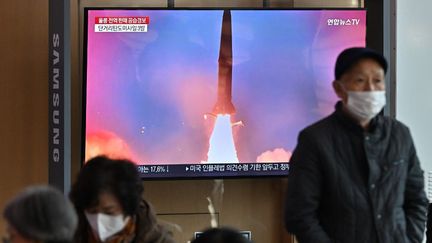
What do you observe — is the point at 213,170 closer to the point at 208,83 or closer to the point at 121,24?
the point at 208,83

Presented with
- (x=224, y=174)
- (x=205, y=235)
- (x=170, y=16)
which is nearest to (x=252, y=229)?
(x=224, y=174)

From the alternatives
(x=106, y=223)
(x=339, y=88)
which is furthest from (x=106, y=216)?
(x=339, y=88)

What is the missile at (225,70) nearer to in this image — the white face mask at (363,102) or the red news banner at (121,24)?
the red news banner at (121,24)

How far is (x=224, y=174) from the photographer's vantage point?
12.7 feet

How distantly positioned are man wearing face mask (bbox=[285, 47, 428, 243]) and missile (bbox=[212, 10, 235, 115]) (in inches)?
63.3

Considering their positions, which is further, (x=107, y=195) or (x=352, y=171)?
(x=352, y=171)

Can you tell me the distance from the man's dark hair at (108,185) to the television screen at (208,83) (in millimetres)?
1696

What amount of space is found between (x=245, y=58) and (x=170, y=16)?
19.2 inches

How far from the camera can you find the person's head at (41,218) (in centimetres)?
156

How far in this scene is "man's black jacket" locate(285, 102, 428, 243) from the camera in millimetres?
2182

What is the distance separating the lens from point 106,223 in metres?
2.08

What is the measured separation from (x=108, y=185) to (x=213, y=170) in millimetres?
1847

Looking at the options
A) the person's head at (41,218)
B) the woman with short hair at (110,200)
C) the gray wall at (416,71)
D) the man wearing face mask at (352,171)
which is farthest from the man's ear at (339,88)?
the gray wall at (416,71)

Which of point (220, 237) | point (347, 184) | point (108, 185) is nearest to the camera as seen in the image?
point (220, 237)
